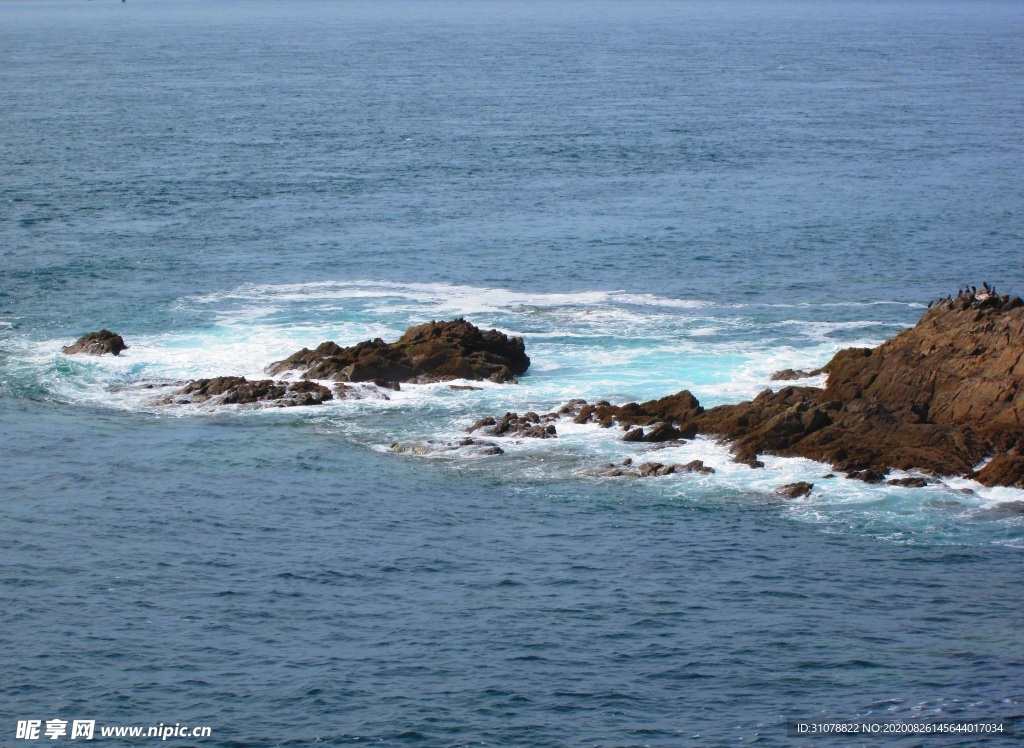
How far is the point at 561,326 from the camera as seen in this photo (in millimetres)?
74375

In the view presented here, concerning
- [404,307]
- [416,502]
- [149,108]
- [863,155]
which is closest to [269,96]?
[149,108]

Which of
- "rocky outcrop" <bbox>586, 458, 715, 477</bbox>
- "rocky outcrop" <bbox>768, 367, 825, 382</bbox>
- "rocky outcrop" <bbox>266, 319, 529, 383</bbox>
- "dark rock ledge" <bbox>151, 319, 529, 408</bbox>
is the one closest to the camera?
"rocky outcrop" <bbox>586, 458, 715, 477</bbox>

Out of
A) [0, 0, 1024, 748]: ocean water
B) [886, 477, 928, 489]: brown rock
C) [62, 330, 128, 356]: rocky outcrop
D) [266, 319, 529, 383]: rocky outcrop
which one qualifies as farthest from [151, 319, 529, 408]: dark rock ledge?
[886, 477, 928, 489]: brown rock

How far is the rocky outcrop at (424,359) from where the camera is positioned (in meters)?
65.2

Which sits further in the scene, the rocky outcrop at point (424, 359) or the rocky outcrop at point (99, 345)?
the rocky outcrop at point (99, 345)

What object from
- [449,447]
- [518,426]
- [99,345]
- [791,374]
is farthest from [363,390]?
[791,374]

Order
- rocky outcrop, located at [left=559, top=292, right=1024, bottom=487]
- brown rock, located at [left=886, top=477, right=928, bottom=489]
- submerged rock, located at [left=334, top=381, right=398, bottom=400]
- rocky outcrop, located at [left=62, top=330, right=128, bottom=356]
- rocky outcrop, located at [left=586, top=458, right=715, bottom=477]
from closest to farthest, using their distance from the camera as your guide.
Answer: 1. brown rock, located at [left=886, top=477, right=928, bottom=489]
2. rocky outcrop, located at [left=559, top=292, right=1024, bottom=487]
3. rocky outcrop, located at [left=586, top=458, right=715, bottom=477]
4. submerged rock, located at [left=334, top=381, right=398, bottom=400]
5. rocky outcrop, located at [left=62, top=330, right=128, bottom=356]

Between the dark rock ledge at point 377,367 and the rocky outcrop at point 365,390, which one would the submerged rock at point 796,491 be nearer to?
the dark rock ledge at point 377,367

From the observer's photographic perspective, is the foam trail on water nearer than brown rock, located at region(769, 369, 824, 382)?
A: Yes

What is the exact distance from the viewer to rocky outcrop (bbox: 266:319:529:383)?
6525cm

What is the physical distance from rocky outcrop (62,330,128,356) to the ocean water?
162cm

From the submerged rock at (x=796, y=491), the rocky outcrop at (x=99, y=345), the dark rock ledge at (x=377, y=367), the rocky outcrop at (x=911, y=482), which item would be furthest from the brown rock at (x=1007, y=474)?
the rocky outcrop at (x=99, y=345)

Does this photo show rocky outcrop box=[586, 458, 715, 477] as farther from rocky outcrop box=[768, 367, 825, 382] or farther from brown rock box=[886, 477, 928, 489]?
rocky outcrop box=[768, 367, 825, 382]

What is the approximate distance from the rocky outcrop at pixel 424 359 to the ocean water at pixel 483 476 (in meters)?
1.46
